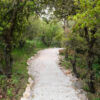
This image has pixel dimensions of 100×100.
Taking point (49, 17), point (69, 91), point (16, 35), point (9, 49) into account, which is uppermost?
point (49, 17)

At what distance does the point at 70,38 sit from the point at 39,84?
3906 mm

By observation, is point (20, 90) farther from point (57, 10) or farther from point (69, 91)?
point (57, 10)

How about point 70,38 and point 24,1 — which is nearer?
point 24,1

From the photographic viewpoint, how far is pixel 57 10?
6.42 meters

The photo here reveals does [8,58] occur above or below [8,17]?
below

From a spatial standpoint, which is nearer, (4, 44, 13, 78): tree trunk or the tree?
the tree

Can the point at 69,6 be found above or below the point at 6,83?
above

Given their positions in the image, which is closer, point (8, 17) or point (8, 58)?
point (8, 17)

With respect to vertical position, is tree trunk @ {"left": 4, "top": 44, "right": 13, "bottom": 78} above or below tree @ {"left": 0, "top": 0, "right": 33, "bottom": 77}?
below

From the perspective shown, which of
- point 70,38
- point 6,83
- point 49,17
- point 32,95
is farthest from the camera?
point 70,38

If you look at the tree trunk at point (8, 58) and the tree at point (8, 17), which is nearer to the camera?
the tree at point (8, 17)

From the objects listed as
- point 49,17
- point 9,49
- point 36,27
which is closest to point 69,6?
point 49,17

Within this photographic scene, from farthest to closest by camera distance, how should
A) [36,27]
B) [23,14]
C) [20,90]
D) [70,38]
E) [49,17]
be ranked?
1. [36,27]
2. [70,38]
3. [49,17]
4. [23,14]
5. [20,90]

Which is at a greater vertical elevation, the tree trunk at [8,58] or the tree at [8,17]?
the tree at [8,17]
